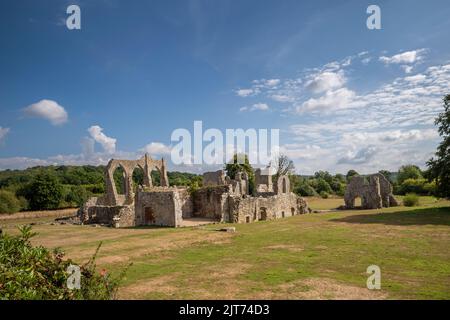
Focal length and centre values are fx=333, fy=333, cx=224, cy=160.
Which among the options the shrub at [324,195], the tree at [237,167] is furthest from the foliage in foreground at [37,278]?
the shrub at [324,195]

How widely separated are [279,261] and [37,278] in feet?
24.0

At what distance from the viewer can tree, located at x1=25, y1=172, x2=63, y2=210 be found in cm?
4900

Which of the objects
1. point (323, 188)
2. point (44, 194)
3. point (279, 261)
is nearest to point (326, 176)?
point (323, 188)

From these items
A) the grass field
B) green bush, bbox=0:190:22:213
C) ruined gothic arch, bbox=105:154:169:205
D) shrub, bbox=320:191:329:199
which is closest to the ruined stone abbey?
ruined gothic arch, bbox=105:154:169:205

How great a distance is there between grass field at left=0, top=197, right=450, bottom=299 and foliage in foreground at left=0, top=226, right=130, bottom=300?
1937mm

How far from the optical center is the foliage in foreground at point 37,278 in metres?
4.82

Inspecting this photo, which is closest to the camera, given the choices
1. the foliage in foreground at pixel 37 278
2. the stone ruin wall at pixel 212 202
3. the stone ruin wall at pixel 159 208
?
the foliage in foreground at pixel 37 278

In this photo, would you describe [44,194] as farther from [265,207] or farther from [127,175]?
[265,207]

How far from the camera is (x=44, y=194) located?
48.9m

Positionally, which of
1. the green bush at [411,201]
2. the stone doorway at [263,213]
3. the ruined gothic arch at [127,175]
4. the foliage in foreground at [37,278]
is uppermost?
the ruined gothic arch at [127,175]

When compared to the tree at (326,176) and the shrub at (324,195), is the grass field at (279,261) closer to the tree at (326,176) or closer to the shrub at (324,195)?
the shrub at (324,195)

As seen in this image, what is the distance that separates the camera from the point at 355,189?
3372 centimetres

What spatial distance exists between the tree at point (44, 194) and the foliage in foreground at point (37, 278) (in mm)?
48309
